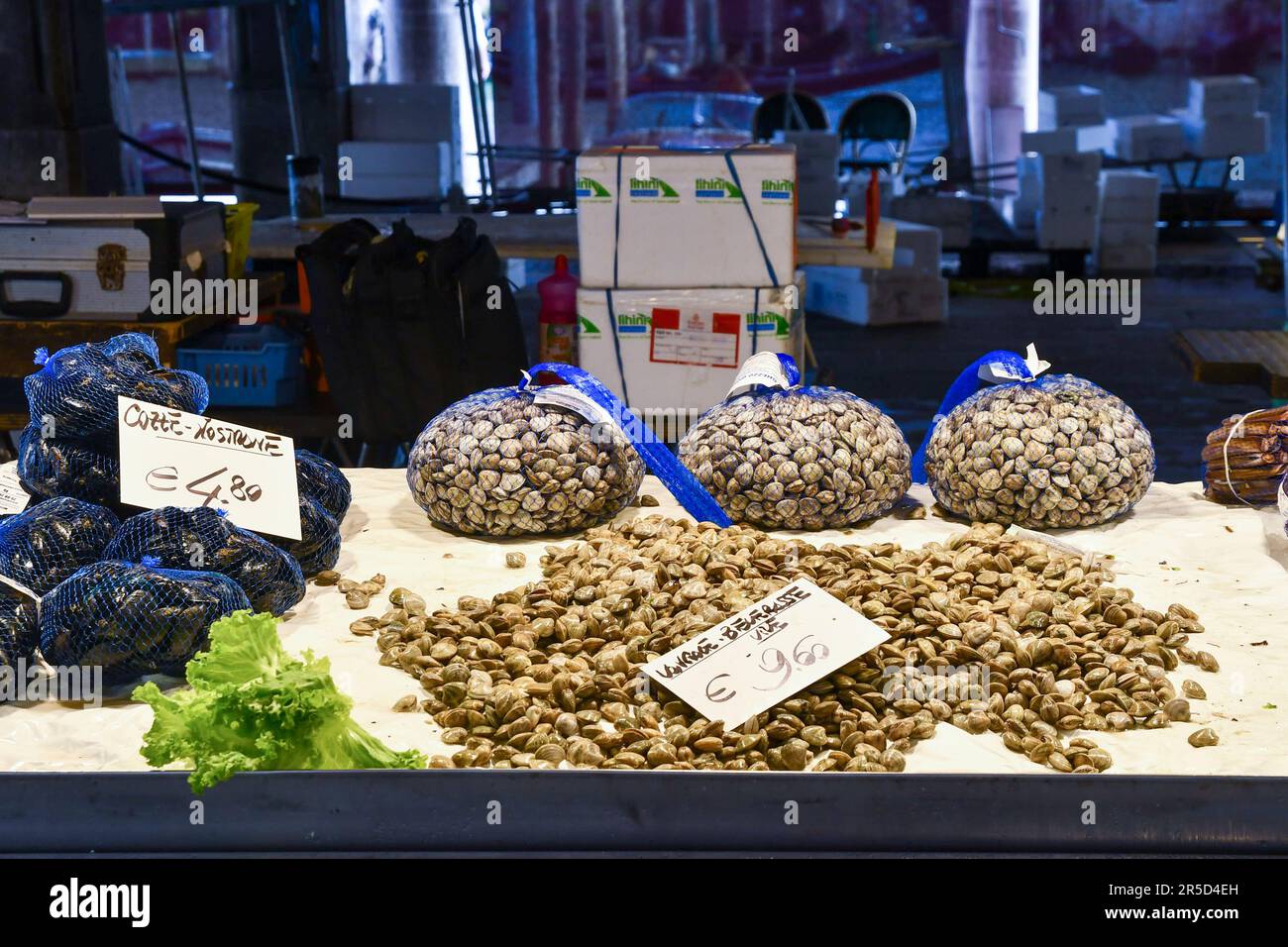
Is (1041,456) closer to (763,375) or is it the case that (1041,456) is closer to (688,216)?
(763,375)

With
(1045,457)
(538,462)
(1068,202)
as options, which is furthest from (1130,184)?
(538,462)

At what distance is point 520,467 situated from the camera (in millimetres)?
2303

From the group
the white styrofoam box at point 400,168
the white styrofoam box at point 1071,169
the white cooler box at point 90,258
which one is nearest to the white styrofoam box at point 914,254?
the white styrofoam box at point 1071,169

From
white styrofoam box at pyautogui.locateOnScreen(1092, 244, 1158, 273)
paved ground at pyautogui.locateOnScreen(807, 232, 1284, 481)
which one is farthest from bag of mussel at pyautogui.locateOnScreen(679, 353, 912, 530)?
white styrofoam box at pyautogui.locateOnScreen(1092, 244, 1158, 273)

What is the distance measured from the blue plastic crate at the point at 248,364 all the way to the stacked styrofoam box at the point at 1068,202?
21.0 ft

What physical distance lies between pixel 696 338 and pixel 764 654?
2.13 metres

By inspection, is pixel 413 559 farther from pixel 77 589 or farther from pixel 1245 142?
pixel 1245 142

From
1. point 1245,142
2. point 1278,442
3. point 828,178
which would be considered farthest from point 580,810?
point 1245,142

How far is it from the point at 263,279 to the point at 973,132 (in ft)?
28.9

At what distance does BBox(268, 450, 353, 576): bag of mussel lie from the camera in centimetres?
213

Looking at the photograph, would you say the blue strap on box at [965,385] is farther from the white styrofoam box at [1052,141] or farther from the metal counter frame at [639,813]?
the white styrofoam box at [1052,141]

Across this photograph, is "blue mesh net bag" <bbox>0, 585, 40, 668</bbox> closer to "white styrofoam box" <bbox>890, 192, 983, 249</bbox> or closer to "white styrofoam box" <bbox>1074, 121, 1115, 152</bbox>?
"white styrofoam box" <bbox>890, 192, 983, 249</bbox>
